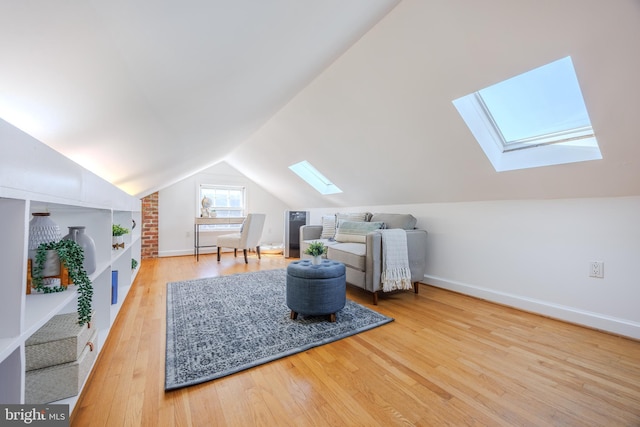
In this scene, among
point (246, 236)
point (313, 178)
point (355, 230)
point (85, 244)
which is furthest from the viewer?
point (313, 178)

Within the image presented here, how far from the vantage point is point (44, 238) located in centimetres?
108

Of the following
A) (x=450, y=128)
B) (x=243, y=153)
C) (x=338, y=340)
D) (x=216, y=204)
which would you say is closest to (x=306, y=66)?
(x=450, y=128)

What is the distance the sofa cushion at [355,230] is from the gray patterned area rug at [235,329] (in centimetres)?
93

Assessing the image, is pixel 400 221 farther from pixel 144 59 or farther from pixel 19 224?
pixel 19 224

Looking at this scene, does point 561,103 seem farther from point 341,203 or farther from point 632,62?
point 341,203

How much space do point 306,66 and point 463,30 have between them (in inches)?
39.2

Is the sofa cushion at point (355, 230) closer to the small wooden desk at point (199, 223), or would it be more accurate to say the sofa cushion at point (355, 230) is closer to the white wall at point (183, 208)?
the small wooden desk at point (199, 223)

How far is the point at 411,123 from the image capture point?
7.43 ft

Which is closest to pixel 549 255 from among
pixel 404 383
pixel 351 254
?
pixel 351 254

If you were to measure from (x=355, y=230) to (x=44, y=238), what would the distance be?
2722 millimetres

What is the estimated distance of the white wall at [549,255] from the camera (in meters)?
1.84

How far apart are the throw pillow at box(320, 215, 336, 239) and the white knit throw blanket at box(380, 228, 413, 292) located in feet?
5.16

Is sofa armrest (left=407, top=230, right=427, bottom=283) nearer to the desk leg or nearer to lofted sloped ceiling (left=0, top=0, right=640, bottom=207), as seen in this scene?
lofted sloped ceiling (left=0, top=0, right=640, bottom=207)

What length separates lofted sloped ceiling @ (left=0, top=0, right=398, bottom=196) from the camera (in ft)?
1.88
